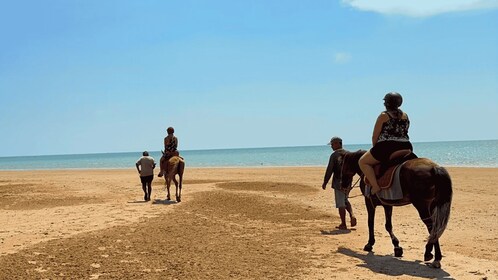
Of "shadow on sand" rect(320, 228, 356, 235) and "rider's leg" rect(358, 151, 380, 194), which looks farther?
"shadow on sand" rect(320, 228, 356, 235)

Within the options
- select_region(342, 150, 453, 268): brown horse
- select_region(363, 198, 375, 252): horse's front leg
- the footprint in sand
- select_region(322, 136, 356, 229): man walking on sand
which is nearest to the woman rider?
select_region(342, 150, 453, 268): brown horse

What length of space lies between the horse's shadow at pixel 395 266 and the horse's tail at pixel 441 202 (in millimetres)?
584

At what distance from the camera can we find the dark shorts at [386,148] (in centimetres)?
773

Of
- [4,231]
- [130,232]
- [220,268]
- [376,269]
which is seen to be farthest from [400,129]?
[4,231]

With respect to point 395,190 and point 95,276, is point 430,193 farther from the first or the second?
point 95,276

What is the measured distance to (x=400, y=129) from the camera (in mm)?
7770

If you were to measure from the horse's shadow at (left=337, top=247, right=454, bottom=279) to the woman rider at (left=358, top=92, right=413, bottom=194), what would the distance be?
1300mm

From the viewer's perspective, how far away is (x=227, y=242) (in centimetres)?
921

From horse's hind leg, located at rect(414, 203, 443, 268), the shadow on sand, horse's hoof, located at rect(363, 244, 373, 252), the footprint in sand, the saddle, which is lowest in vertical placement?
the shadow on sand

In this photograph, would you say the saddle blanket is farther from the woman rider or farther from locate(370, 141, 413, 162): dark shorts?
locate(370, 141, 413, 162): dark shorts

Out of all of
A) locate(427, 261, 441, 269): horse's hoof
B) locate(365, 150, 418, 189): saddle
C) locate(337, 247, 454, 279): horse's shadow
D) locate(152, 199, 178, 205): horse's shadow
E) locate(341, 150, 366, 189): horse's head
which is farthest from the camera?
locate(152, 199, 178, 205): horse's shadow

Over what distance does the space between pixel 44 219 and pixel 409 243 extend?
1041cm

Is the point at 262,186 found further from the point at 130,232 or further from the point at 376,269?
the point at 376,269

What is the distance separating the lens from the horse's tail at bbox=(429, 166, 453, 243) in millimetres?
6855
